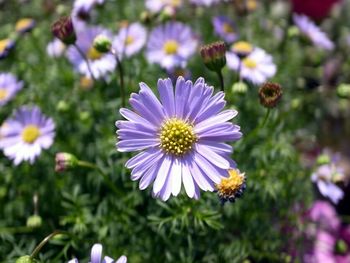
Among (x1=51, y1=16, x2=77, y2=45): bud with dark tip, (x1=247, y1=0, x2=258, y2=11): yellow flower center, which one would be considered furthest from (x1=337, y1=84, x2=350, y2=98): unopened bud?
(x1=51, y1=16, x2=77, y2=45): bud with dark tip

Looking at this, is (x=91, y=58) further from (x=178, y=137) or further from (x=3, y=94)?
(x=178, y=137)

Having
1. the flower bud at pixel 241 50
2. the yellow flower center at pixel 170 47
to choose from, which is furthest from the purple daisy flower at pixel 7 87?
the flower bud at pixel 241 50

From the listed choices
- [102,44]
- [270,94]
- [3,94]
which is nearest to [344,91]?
[270,94]

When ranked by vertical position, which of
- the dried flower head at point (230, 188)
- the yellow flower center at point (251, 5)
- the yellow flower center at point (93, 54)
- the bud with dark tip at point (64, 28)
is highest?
the bud with dark tip at point (64, 28)

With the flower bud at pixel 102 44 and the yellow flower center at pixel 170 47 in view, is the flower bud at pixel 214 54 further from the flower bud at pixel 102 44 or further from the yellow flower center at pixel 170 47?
the yellow flower center at pixel 170 47

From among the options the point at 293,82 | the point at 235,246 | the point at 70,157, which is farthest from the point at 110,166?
the point at 293,82

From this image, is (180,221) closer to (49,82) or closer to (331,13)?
(49,82)
